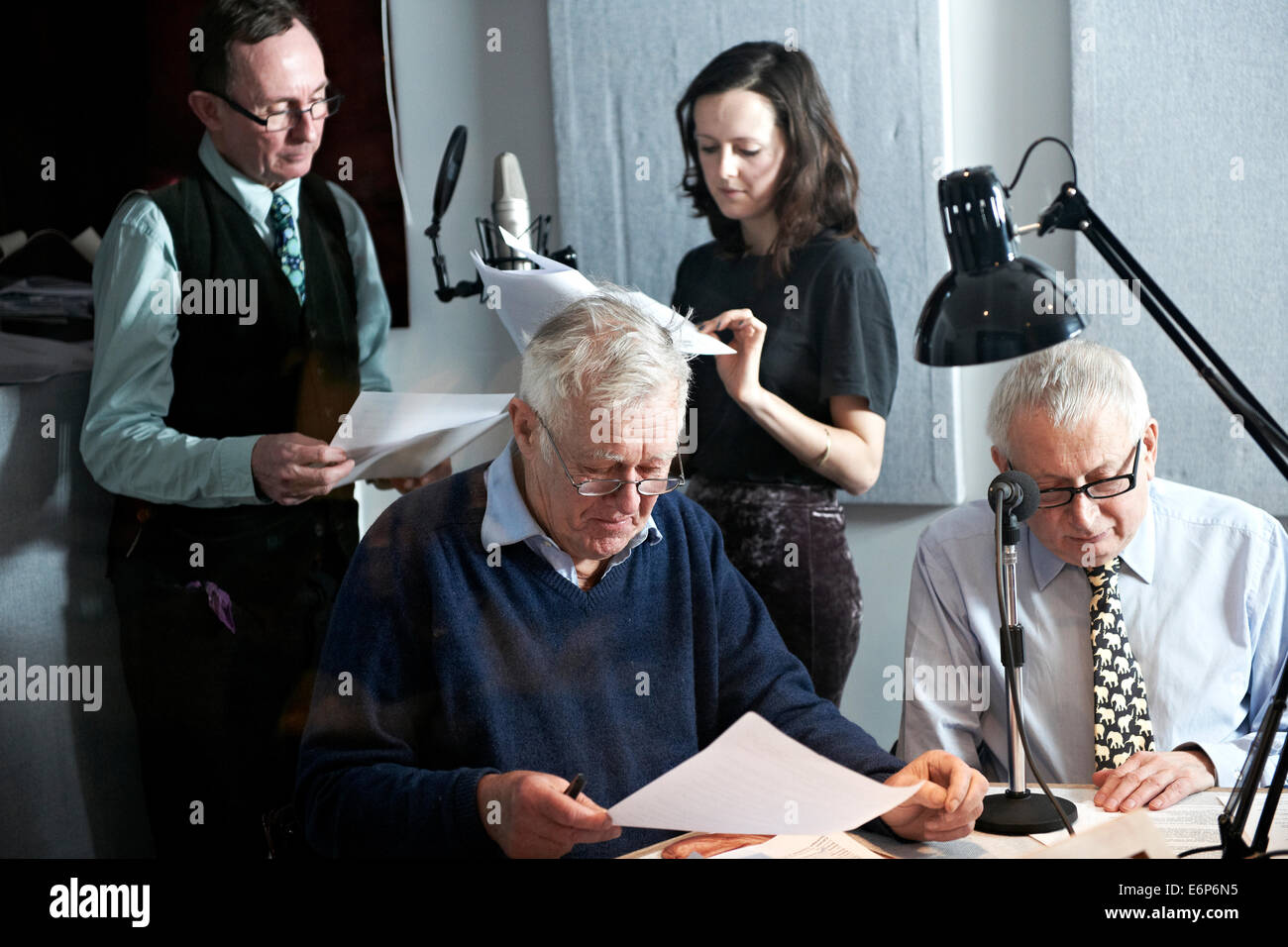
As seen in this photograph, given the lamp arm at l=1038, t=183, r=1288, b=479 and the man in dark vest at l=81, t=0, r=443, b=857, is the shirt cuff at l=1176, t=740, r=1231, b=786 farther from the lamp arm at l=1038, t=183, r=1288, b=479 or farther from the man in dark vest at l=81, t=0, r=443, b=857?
the man in dark vest at l=81, t=0, r=443, b=857

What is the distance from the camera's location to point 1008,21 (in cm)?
129

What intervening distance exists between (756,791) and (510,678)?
0.35 meters

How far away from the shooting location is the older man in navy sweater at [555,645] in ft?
3.72

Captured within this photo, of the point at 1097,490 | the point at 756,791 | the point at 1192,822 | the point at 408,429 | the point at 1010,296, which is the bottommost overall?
the point at 1192,822

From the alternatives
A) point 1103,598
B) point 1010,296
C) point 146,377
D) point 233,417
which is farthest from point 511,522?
point 1103,598

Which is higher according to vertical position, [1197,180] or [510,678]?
[1197,180]

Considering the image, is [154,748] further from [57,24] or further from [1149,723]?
[1149,723]

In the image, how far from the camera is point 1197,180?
127 cm

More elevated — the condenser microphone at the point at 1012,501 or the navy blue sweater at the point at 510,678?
the condenser microphone at the point at 1012,501

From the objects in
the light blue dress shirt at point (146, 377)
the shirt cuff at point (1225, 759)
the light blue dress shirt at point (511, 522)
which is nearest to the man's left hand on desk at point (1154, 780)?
the shirt cuff at point (1225, 759)

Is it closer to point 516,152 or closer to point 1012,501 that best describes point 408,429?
point 516,152

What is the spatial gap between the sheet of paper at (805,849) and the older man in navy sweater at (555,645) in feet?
0.16

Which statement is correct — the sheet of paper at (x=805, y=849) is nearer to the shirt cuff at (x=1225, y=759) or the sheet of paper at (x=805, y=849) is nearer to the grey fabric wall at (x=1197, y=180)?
the shirt cuff at (x=1225, y=759)

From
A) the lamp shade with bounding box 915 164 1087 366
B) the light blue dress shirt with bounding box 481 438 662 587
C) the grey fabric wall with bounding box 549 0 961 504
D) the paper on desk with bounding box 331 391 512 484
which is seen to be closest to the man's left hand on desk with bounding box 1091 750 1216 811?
the grey fabric wall with bounding box 549 0 961 504
